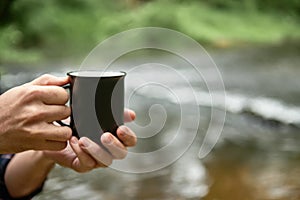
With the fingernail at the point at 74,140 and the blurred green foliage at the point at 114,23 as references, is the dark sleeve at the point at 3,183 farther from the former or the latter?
the blurred green foliage at the point at 114,23

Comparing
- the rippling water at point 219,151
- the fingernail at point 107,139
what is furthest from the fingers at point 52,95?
the rippling water at point 219,151

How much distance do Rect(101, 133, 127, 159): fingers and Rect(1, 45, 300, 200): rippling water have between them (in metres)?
0.24

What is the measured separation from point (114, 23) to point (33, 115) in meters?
7.24

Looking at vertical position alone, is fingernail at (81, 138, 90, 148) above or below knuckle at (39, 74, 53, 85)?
below

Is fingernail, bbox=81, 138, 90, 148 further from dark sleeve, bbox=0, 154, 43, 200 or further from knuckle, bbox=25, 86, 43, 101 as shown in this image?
dark sleeve, bbox=0, 154, 43, 200

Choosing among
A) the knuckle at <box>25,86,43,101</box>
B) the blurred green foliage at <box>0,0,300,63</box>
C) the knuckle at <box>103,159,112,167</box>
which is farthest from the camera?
the blurred green foliage at <box>0,0,300,63</box>

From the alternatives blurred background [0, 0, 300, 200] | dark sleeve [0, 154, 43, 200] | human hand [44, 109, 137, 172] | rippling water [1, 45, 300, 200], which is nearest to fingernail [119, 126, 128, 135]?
human hand [44, 109, 137, 172]

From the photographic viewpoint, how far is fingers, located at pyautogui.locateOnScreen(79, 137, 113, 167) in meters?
1.09

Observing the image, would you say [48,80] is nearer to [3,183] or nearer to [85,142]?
[85,142]

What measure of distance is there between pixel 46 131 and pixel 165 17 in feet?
24.2

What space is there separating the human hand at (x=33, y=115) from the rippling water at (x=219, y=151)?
0.31 metres

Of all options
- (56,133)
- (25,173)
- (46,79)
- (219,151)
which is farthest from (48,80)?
(219,151)

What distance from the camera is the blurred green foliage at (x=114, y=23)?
719 centimetres

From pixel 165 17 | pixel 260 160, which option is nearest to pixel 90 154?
pixel 260 160
